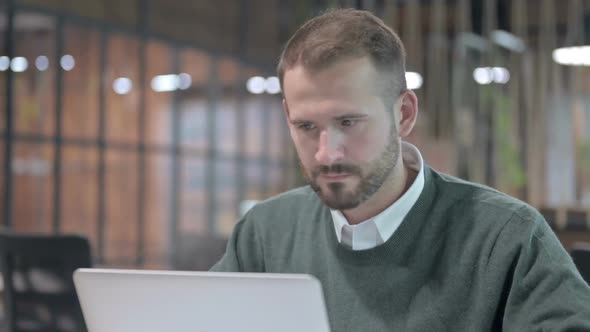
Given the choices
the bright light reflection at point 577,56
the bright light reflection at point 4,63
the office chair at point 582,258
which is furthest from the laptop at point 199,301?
the bright light reflection at point 4,63

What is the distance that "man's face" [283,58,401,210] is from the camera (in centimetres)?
137

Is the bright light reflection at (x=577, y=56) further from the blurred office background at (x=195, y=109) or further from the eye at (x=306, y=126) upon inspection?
the eye at (x=306, y=126)

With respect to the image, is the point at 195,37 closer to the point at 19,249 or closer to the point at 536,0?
the point at 536,0

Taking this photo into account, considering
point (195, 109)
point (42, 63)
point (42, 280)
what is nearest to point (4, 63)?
point (42, 63)

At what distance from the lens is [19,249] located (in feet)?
9.78

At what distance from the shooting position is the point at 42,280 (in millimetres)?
2979

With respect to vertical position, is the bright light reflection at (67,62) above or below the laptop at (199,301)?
above

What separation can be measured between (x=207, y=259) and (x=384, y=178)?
2115 millimetres

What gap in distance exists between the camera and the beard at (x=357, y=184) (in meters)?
1.40

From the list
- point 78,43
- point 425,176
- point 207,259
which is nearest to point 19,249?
point 207,259

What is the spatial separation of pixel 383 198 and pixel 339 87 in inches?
9.8

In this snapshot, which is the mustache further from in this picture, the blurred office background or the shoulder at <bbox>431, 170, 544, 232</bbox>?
the blurred office background

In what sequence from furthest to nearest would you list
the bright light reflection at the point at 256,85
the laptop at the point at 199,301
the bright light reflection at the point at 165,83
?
1. the bright light reflection at the point at 256,85
2. the bright light reflection at the point at 165,83
3. the laptop at the point at 199,301

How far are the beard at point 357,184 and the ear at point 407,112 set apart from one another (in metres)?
0.06
